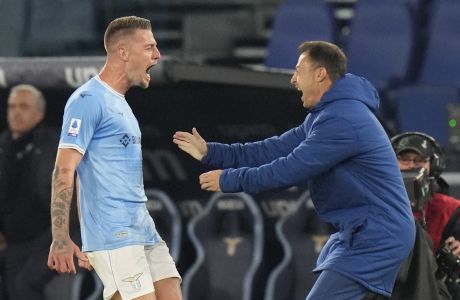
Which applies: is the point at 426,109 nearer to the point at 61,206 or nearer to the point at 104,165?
the point at 104,165

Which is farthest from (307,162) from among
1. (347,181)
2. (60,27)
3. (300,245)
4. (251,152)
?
(60,27)

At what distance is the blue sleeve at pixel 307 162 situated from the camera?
441 cm

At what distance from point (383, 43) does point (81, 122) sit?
3.29m

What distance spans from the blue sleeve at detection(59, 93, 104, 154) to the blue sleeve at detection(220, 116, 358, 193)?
1.56 ft

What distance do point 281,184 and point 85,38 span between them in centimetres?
334

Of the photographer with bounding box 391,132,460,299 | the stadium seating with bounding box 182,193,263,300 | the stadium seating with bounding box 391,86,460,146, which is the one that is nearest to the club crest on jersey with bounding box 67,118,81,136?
the photographer with bounding box 391,132,460,299

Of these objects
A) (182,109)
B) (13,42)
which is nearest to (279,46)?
(182,109)

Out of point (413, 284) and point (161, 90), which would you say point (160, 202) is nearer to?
point (161, 90)

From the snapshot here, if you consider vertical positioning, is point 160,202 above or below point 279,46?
below

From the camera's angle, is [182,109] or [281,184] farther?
[182,109]

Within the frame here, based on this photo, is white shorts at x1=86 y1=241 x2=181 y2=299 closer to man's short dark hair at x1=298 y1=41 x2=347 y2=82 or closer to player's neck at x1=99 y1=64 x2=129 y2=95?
player's neck at x1=99 y1=64 x2=129 y2=95

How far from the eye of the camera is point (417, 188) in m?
5.18

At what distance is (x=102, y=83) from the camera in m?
4.67

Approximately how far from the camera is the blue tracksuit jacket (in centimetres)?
442
